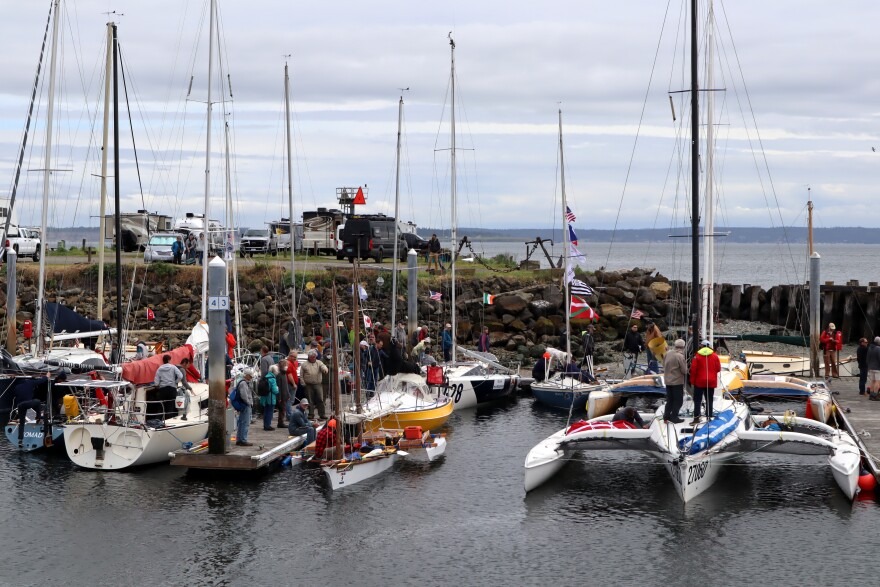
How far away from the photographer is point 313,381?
27.7 meters

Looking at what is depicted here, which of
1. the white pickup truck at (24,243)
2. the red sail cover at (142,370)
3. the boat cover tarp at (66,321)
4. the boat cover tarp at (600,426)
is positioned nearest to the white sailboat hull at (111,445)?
the red sail cover at (142,370)

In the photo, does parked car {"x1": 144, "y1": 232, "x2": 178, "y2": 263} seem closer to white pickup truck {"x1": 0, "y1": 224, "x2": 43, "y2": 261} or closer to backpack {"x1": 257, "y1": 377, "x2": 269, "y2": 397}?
white pickup truck {"x1": 0, "y1": 224, "x2": 43, "y2": 261}

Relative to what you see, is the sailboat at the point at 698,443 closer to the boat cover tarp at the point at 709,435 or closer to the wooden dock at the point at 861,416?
the boat cover tarp at the point at 709,435

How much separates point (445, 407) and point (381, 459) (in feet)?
18.3

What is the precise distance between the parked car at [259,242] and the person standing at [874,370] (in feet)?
110

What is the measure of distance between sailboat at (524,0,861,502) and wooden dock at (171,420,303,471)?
18.7 ft

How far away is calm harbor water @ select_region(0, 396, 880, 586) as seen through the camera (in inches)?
722

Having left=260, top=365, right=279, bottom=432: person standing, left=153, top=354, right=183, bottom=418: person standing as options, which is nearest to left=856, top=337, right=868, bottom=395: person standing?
left=260, top=365, right=279, bottom=432: person standing

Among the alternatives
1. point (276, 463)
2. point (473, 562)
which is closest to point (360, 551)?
point (473, 562)

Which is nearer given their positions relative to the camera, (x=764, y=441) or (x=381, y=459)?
(x=764, y=441)

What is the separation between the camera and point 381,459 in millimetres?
24141

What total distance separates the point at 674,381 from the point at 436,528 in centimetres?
651

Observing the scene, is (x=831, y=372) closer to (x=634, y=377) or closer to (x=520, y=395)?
(x=634, y=377)

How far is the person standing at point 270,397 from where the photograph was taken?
85.8 feet
